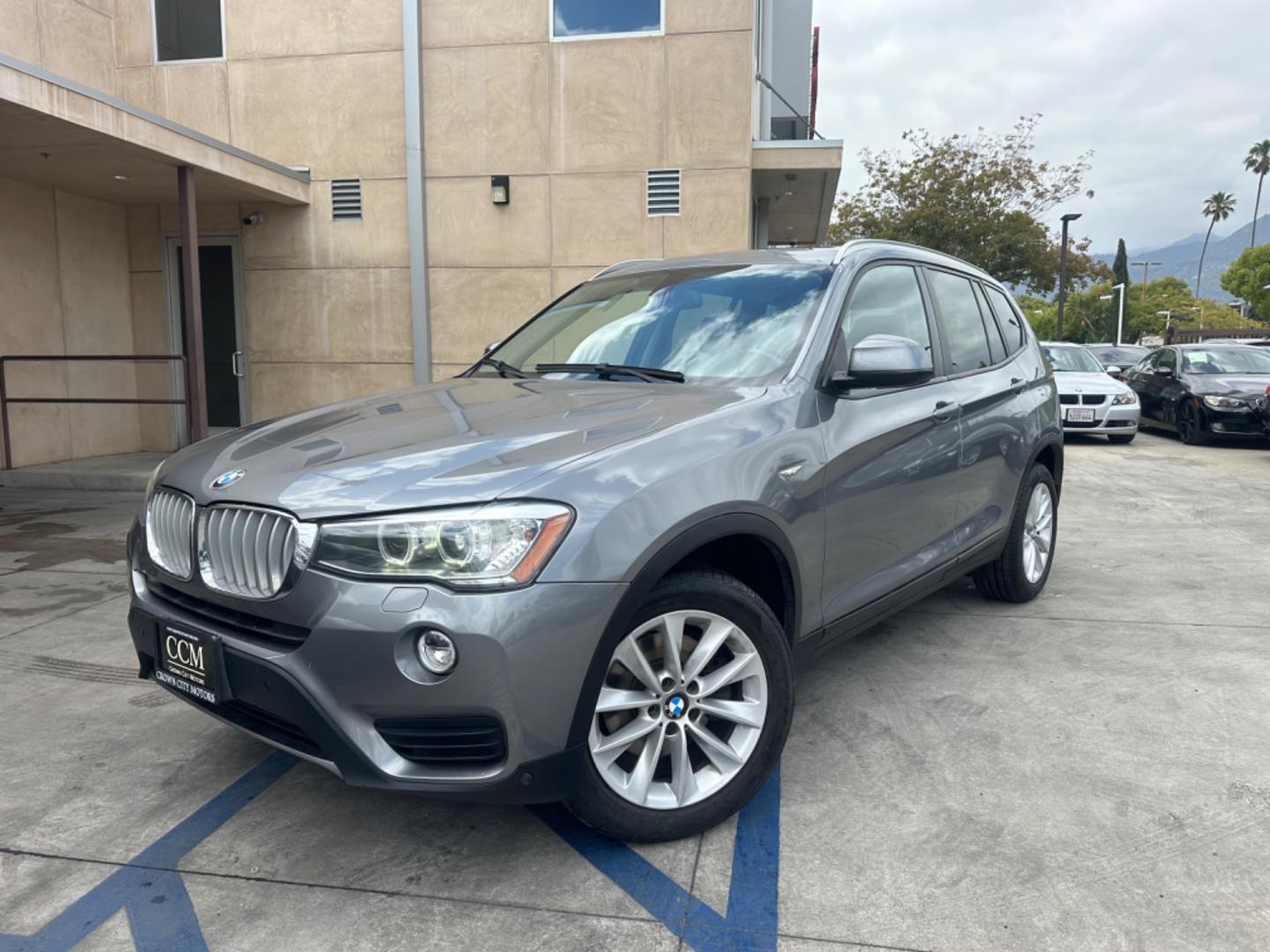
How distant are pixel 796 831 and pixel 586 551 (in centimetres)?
117

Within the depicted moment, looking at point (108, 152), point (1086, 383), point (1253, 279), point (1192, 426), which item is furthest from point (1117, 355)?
point (1253, 279)

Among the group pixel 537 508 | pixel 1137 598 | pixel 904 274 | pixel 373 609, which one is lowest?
pixel 1137 598

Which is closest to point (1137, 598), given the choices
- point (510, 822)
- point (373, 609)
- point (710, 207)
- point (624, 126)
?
point (510, 822)

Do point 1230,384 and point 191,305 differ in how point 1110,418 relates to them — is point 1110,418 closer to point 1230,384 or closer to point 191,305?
point 1230,384

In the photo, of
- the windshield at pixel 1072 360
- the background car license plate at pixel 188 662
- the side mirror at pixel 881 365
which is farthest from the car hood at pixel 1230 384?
the background car license plate at pixel 188 662

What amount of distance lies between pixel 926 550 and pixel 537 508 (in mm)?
2095

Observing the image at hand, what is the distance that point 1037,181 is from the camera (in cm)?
2647

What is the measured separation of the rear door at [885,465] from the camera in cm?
311

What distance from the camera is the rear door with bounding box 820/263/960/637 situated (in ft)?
10.2

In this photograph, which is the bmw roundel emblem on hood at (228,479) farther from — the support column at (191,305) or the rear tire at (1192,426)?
the rear tire at (1192,426)

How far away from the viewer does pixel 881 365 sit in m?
3.01

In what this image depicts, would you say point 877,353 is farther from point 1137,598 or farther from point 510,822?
point 1137,598

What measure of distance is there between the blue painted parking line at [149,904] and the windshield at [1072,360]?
1400 cm

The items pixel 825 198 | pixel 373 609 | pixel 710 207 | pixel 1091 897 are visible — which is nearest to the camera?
pixel 373 609
